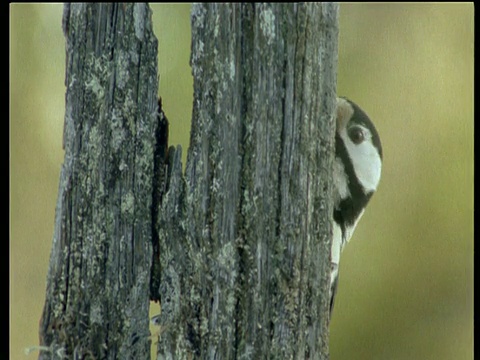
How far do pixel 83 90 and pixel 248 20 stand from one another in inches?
10.7

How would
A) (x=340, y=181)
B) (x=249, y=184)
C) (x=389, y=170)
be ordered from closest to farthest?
1. (x=249, y=184)
2. (x=340, y=181)
3. (x=389, y=170)

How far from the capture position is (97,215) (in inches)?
42.0

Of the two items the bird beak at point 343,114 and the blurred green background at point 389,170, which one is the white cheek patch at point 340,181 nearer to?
the bird beak at point 343,114

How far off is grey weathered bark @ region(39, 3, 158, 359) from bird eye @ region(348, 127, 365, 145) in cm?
37

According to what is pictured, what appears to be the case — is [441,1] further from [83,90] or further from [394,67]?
[83,90]

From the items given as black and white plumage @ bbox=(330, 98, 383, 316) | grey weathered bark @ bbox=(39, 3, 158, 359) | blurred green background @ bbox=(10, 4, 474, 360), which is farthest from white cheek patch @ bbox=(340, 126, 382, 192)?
grey weathered bark @ bbox=(39, 3, 158, 359)

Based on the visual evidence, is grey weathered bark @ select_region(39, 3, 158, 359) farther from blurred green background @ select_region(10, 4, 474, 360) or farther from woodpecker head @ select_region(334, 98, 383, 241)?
woodpecker head @ select_region(334, 98, 383, 241)

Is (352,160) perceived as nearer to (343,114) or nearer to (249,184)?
(343,114)

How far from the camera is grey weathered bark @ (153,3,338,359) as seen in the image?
104 cm

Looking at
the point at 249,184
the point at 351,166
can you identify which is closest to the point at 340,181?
the point at 351,166

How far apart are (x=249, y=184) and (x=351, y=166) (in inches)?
10.7

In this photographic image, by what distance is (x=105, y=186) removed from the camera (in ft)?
3.49

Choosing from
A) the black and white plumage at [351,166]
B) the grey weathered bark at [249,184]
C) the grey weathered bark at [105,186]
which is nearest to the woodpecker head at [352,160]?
the black and white plumage at [351,166]

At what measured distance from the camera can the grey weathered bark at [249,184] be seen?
1037 millimetres
